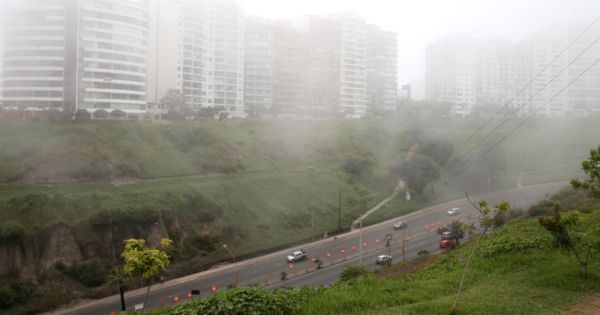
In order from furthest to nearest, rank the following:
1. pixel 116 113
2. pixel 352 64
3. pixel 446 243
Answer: pixel 352 64
pixel 116 113
pixel 446 243

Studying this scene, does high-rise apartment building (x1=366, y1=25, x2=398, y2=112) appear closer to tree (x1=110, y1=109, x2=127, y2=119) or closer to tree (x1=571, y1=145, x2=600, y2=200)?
tree (x1=110, y1=109, x2=127, y2=119)

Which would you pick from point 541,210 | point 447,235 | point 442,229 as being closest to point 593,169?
point 541,210

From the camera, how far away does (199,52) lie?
78.0ft

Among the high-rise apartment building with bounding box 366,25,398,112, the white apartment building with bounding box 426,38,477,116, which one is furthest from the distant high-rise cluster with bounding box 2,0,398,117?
the white apartment building with bounding box 426,38,477,116

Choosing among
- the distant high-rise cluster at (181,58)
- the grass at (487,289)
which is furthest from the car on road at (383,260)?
the distant high-rise cluster at (181,58)

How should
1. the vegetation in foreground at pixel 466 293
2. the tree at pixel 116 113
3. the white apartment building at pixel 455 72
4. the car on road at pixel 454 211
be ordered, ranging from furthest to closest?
the white apartment building at pixel 455 72, the tree at pixel 116 113, the car on road at pixel 454 211, the vegetation in foreground at pixel 466 293

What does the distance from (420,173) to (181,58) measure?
12.4 m

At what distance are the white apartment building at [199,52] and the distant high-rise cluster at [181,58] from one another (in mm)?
50

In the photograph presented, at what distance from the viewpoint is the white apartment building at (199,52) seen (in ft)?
74.1

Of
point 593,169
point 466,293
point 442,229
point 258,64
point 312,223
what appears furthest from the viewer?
point 258,64

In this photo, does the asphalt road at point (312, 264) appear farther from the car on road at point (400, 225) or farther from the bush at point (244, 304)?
the bush at point (244, 304)

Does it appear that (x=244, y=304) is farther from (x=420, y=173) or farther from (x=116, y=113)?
(x=116, y=113)

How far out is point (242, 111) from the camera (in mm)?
26516

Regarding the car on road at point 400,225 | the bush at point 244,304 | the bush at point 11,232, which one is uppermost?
the bush at point 244,304
